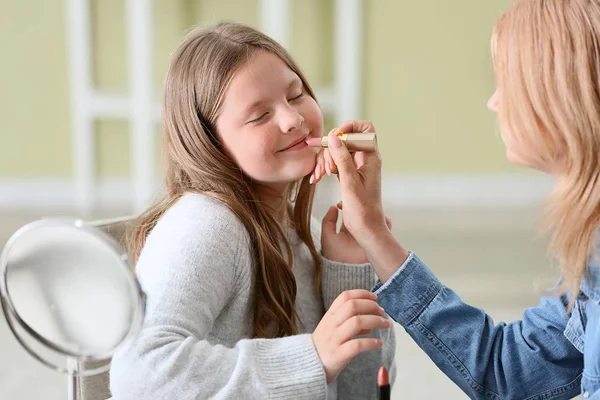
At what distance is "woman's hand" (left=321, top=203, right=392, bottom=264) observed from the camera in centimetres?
125

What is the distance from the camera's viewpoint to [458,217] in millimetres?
4410

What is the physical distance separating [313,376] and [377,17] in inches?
138

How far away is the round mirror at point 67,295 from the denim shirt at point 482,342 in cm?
48

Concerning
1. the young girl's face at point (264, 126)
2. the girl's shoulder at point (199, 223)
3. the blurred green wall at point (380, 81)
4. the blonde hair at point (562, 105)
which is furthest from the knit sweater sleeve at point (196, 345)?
the blurred green wall at point (380, 81)

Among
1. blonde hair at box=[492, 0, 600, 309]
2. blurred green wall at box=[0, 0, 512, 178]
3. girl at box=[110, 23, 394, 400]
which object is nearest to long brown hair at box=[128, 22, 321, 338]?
girl at box=[110, 23, 394, 400]

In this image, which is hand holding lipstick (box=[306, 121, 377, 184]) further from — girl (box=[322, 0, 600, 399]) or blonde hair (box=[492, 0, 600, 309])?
blonde hair (box=[492, 0, 600, 309])

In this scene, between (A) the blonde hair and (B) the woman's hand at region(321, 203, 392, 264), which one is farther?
(B) the woman's hand at region(321, 203, 392, 264)

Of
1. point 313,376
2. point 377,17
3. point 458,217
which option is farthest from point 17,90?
point 313,376

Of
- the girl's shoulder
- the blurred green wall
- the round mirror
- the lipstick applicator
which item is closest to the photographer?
the round mirror

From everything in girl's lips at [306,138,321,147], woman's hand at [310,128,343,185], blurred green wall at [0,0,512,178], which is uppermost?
girl's lips at [306,138,321,147]

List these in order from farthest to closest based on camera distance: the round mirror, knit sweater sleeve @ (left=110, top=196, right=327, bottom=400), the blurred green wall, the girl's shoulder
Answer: the blurred green wall
the girl's shoulder
knit sweater sleeve @ (left=110, top=196, right=327, bottom=400)
the round mirror

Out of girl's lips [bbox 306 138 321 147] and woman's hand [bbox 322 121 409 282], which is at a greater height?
girl's lips [bbox 306 138 321 147]

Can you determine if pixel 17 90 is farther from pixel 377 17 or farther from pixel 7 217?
pixel 377 17

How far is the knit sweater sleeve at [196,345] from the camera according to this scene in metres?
0.94
